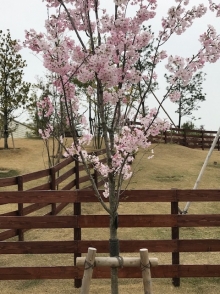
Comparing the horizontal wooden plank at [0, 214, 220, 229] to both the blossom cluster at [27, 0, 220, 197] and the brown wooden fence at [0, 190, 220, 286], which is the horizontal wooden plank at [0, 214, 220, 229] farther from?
the blossom cluster at [27, 0, 220, 197]

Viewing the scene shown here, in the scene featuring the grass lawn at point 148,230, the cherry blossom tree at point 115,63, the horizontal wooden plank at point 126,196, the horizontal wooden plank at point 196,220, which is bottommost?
the grass lawn at point 148,230

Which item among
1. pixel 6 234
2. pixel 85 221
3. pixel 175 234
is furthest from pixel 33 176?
pixel 175 234

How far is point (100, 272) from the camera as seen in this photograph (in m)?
5.45

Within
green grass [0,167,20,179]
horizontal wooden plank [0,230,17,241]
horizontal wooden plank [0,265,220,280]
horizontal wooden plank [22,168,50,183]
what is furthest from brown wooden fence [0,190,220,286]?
green grass [0,167,20,179]

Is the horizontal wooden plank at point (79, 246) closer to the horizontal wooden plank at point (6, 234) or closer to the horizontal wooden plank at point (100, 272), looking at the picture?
the horizontal wooden plank at point (100, 272)

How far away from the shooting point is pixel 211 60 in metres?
4.13

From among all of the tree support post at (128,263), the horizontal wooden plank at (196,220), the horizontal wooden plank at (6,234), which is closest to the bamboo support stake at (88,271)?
the tree support post at (128,263)

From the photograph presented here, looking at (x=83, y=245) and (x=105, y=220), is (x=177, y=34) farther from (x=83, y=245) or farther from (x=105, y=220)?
(x=83, y=245)

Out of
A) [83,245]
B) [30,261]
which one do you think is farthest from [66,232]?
[83,245]

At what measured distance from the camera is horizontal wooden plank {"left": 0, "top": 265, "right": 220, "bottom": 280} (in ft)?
17.9

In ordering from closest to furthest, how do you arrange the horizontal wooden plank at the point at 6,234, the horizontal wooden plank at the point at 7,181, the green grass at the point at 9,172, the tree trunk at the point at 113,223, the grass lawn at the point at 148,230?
the tree trunk at the point at 113,223 < the grass lawn at the point at 148,230 < the horizontal wooden plank at the point at 6,234 < the horizontal wooden plank at the point at 7,181 < the green grass at the point at 9,172

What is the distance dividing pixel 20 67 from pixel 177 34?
22.1 m

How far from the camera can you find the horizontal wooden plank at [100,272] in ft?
17.9

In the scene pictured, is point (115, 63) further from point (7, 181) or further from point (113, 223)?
point (7, 181)
